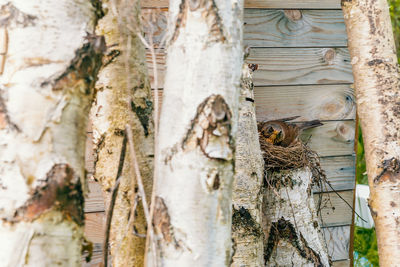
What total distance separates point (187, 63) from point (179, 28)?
0.08 m

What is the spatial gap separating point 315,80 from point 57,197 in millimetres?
1818

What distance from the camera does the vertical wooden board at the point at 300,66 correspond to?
2.24 meters

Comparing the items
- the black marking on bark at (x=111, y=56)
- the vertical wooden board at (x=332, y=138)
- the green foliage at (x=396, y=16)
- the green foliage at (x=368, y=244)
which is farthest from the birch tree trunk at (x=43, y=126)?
the green foliage at (x=396, y=16)

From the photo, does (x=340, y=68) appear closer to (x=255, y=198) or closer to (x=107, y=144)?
(x=255, y=198)

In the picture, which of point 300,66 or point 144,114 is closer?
point 144,114

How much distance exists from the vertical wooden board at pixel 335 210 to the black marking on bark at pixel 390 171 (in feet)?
2.99

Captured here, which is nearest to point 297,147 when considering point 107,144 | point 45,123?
point 107,144

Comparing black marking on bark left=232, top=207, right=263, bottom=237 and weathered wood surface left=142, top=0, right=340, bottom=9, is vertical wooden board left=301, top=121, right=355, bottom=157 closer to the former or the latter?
weathered wood surface left=142, top=0, right=340, bottom=9

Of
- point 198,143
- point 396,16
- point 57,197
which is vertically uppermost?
point 396,16

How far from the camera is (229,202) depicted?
865 mm

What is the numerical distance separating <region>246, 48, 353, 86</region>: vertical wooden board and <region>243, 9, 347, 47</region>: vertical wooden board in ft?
0.12

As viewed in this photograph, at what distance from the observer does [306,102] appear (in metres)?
2.32

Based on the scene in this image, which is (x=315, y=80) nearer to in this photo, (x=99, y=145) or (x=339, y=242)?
(x=339, y=242)

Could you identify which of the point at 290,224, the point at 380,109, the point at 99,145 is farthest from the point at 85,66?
the point at 290,224
